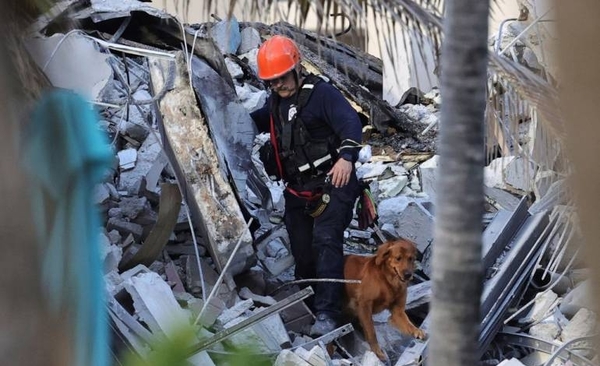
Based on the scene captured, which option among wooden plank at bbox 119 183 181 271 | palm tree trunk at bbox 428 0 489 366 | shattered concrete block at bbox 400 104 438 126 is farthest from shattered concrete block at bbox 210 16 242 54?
palm tree trunk at bbox 428 0 489 366

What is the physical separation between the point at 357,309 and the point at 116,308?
1.75 meters

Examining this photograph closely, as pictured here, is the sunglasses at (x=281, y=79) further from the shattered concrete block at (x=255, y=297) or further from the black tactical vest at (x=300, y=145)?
the shattered concrete block at (x=255, y=297)

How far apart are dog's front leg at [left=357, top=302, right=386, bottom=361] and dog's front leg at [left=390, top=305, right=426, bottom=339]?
0.20 meters

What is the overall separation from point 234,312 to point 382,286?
3.53ft

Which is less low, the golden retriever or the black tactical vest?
the black tactical vest

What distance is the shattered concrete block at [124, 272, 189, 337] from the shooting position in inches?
239

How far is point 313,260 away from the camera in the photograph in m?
7.00

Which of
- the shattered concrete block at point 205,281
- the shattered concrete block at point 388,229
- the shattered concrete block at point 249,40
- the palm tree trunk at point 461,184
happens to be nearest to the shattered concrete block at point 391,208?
the shattered concrete block at point 388,229

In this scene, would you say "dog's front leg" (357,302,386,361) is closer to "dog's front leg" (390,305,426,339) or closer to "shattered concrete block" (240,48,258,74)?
"dog's front leg" (390,305,426,339)

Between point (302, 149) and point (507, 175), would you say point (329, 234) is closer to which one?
point (302, 149)

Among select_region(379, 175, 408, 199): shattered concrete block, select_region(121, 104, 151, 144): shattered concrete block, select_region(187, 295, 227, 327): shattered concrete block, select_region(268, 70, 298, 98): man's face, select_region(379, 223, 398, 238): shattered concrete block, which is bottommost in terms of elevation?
select_region(379, 175, 408, 199): shattered concrete block

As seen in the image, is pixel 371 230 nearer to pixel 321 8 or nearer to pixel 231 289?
pixel 231 289

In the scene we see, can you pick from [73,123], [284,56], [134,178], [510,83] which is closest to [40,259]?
[73,123]

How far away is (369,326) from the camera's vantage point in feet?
21.6
